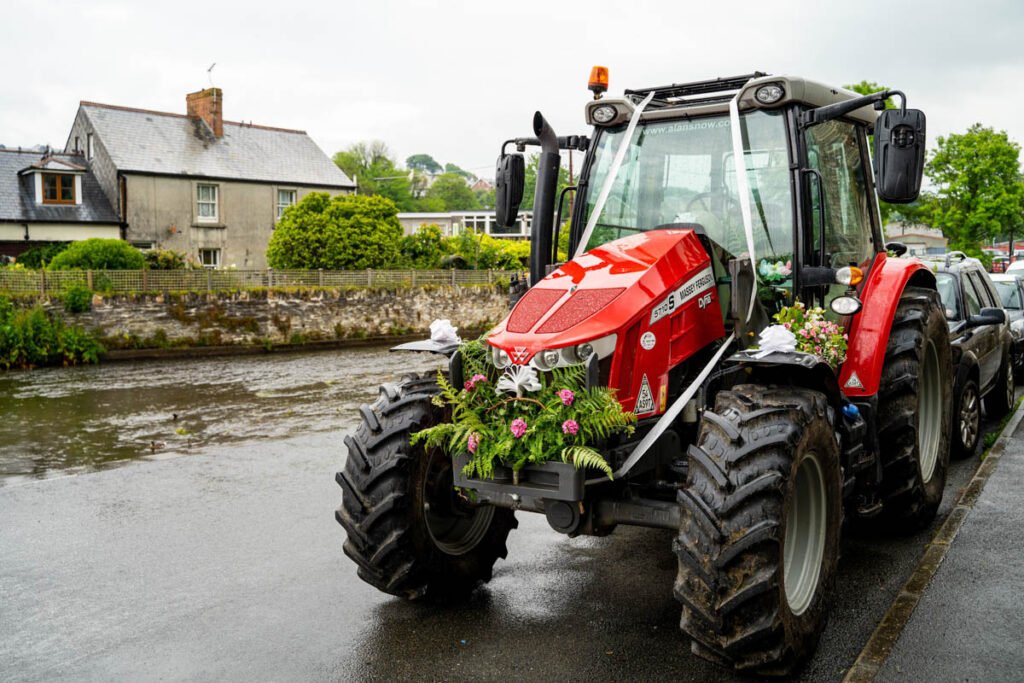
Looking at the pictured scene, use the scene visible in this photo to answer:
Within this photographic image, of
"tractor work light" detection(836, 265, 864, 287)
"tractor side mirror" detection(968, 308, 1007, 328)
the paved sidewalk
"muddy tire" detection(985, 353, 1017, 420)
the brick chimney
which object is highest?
the brick chimney

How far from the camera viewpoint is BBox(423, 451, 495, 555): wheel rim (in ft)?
17.8

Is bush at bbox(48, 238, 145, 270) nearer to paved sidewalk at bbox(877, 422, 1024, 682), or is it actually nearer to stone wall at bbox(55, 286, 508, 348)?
stone wall at bbox(55, 286, 508, 348)

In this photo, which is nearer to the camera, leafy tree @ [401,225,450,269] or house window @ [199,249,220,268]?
leafy tree @ [401,225,450,269]

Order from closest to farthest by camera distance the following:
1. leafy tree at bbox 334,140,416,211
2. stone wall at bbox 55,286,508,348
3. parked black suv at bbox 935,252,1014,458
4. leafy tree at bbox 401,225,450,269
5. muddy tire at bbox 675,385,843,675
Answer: muddy tire at bbox 675,385,843,675 < parked black suv at bbox 935,252,1014,458 < stone wall at bbox 55,286,508,348 < leafy tree at bbox 401,225,450,269 < leafy tree at bbox 334,140,416,211

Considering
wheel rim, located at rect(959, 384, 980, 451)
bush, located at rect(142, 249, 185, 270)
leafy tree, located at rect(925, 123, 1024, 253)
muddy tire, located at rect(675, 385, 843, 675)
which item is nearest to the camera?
muddy tire, located at rect(675, 385, 843, 675)

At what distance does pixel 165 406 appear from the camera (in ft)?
45.5

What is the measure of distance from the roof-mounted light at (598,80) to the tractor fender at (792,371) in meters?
2.20

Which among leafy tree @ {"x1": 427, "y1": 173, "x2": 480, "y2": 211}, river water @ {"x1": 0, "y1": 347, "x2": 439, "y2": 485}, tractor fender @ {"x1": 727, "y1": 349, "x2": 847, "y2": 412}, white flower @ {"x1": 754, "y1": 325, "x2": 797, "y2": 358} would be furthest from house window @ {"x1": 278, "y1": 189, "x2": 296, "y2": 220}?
leafy tree @ {"x1": 427, "y1": 173, "x2": 480, "y2": 211}

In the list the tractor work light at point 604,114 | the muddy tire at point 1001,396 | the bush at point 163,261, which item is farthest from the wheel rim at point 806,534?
the bush at point 163,261

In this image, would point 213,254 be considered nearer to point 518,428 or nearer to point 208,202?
point 208,202

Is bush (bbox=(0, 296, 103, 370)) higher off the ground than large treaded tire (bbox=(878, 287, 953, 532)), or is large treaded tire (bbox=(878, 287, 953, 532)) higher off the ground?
large treaded tire (bbox=(878, 287, 953, 532))

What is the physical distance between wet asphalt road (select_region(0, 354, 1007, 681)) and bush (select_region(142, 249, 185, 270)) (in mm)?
15883

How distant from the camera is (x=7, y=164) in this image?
33.8m

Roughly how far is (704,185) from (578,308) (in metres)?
1.54
